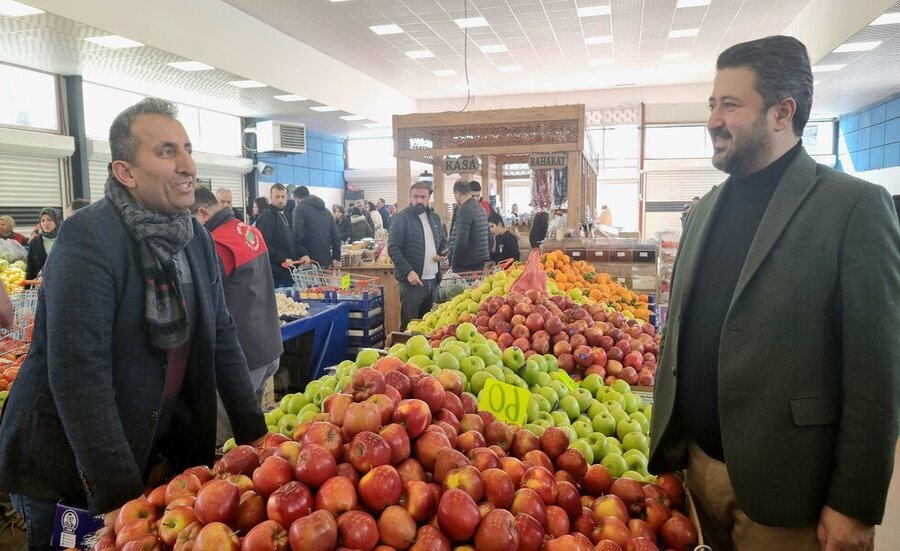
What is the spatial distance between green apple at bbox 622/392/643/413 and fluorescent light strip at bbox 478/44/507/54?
11.6 metres

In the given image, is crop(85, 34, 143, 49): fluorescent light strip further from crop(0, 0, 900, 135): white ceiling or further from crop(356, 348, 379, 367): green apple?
crop(356, 348, 379, 367): green apple

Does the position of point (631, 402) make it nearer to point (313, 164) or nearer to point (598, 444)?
point (598, 444)

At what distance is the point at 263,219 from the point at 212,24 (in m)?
4.92

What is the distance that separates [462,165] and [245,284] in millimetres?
4368

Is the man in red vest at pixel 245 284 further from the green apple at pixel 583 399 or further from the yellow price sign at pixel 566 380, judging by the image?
the green apple at pixel 583 399

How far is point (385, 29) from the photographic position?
11.6 m

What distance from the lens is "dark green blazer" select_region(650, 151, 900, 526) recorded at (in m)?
1.37

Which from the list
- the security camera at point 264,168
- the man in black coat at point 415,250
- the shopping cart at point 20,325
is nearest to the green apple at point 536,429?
the shopping cart at point 20,325

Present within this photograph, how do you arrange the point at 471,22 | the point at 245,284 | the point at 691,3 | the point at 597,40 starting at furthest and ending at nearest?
the point at 597,40 < the point at 471,22 < the point at 691,3 < the point at 245,284

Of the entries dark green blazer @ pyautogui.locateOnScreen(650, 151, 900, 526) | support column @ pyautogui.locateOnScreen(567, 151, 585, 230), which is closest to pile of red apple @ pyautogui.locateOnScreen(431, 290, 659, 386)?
dark green blazer @ pyautogui.locateOnScreen(650, 151, 900, 526)

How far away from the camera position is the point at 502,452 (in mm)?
1630

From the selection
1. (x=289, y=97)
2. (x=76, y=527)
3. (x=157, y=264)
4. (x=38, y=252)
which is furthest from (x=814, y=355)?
(x=289, y=97)

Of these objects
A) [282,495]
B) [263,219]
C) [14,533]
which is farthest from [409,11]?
[282,495]

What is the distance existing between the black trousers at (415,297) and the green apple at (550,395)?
406 centimetres
